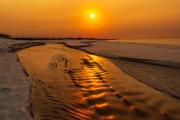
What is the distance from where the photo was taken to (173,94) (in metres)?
7.71

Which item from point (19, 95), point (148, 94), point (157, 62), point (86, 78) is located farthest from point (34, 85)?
point (157, 62)

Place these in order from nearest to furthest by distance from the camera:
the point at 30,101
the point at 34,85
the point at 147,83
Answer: the point at 30,101, the point at 34,85, the point at 147,83

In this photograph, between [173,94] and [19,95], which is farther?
[173,94]

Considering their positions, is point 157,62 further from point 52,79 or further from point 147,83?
point 52,79

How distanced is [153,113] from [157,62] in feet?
32.5

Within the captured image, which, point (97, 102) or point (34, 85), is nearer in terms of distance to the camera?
point (97, 102)

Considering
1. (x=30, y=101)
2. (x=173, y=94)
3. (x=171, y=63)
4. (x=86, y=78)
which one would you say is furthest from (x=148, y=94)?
(x=171, y=63)

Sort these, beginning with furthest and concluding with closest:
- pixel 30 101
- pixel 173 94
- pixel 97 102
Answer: pixel 173 94 < pixel 97 102 < pixel 30 101

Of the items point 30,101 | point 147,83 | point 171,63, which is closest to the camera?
point 30,101

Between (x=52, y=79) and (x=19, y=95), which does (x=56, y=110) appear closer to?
(x=19, y=95)

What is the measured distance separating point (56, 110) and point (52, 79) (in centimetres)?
380

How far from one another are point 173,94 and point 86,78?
3.83m

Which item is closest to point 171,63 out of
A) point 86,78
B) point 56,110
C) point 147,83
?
point 147,83

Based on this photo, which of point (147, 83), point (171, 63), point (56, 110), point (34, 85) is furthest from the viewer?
point (171, 63)
